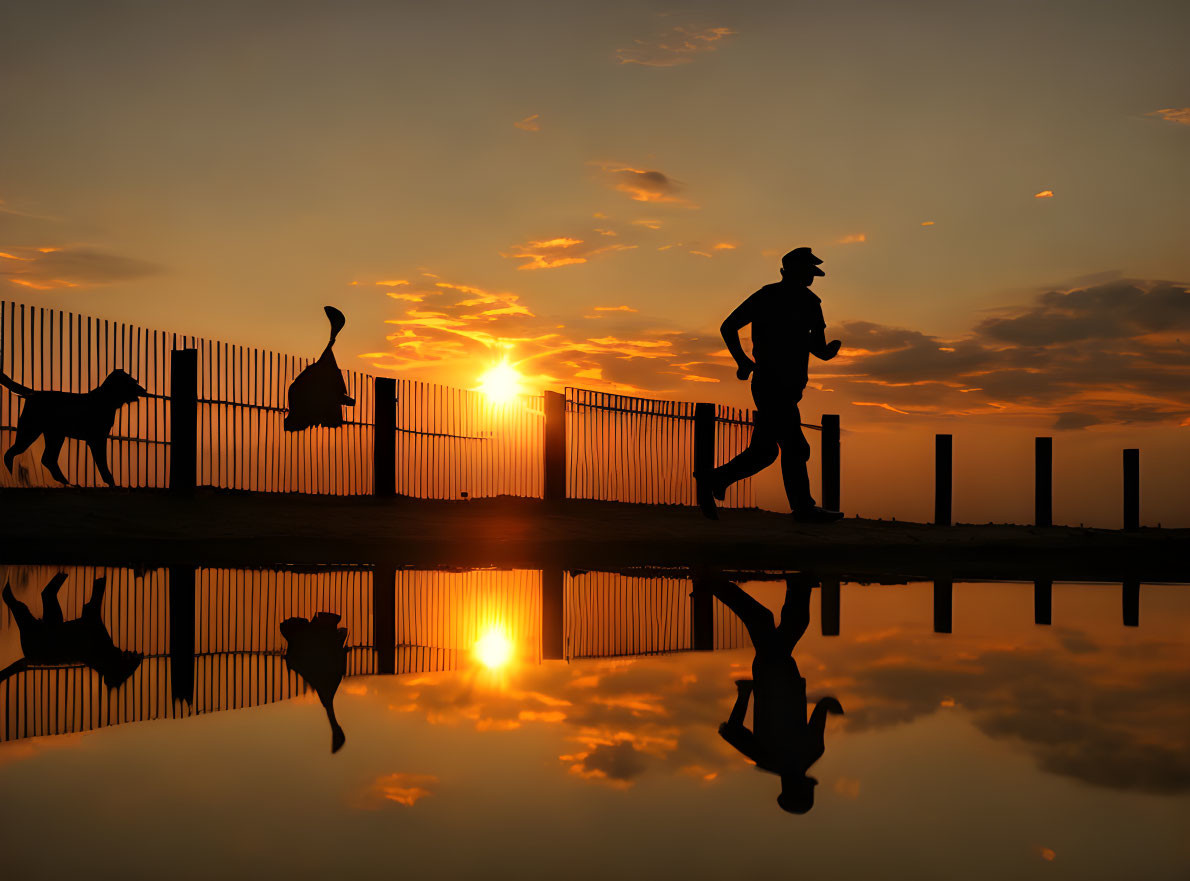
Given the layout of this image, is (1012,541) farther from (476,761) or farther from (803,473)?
(476,761)

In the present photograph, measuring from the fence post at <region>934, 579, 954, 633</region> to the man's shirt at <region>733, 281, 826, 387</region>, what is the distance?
12.5 ft

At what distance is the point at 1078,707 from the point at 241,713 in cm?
274

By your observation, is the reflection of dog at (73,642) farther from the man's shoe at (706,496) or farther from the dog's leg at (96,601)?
the man's shoe at (706,496)

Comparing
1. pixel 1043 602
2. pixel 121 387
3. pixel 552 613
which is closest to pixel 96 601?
pixel 552 613

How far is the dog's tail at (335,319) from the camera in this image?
15.8m

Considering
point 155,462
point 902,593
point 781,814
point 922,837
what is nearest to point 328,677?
point 781,814

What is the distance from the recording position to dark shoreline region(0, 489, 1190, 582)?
31.8 feet

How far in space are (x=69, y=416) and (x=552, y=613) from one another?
10629 millimetres

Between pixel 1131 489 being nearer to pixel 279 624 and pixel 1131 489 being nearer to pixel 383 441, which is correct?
pixel 383 441

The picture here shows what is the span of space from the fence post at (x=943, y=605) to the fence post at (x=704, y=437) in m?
9.09

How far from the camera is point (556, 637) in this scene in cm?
532

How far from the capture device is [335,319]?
51.8ft

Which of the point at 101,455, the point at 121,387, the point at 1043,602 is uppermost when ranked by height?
the point at 121,387

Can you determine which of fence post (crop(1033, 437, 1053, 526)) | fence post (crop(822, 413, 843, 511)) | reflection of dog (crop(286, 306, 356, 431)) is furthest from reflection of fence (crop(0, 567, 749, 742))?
fence post (crop(1033, 437, 1053, 526))
